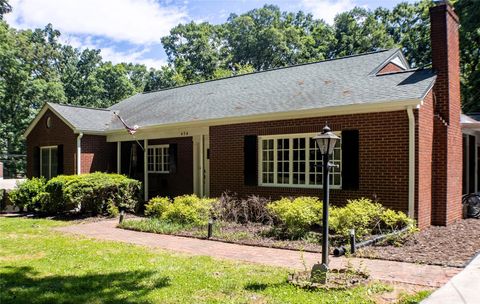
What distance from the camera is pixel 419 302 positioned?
4.96 metres

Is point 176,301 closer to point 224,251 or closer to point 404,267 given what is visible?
point 224,251

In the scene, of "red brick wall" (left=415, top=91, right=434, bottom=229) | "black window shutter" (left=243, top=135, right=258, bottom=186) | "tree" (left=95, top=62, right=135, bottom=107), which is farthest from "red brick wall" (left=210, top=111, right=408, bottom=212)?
"tree" (left=95, top=62, right=135, bottom=107)

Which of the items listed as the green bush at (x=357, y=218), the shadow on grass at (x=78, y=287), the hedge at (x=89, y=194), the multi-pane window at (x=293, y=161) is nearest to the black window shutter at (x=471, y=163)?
the multi-pane window at (x=293, y=161)

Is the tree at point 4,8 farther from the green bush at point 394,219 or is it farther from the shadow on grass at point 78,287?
the green bush at point 394,219

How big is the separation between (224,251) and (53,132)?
1300 cm

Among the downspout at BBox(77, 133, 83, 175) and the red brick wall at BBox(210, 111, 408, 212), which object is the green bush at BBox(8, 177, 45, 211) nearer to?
the downspout at BBox(77, 133, 83, 175)

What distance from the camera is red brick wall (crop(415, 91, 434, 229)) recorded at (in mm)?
9547

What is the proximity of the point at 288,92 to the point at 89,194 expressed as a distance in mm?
7423

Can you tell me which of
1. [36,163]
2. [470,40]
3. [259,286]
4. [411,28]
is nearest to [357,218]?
[259,286]

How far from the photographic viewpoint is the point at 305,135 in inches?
452

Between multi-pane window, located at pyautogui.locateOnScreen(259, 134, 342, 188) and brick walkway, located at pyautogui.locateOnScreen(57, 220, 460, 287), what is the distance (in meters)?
3.37

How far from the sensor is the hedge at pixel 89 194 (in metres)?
13.7

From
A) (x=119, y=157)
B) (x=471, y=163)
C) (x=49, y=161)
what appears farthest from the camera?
(x=49, y=161)

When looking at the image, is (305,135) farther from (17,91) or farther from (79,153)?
(17,91)
